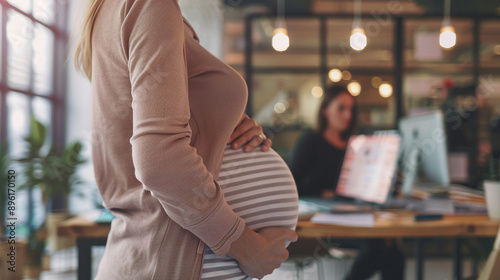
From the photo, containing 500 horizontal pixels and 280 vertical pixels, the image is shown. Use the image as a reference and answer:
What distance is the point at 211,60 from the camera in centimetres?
75

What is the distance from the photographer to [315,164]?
97.7 inches

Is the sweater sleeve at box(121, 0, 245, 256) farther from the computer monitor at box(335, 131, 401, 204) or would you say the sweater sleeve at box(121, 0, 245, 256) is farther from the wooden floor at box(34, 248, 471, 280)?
the computer monitor at box(335, 131, 401, 204)

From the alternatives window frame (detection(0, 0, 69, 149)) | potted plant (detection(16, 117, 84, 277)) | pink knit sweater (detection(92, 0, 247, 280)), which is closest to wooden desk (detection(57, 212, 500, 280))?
potted plant (detection(16, 117, 84, 277))

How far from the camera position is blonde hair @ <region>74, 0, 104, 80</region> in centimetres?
78

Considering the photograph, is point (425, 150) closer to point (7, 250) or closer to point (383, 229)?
point (383, 229)

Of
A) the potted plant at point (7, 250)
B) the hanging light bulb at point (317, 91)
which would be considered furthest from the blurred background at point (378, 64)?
the potted plant at point (7, 250)

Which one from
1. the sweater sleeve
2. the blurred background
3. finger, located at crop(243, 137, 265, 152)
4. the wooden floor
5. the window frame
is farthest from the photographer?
the blurred background

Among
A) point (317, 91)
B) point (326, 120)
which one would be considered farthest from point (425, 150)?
point (317, 91)

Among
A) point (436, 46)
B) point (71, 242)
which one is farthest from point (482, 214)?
point (436, 46)

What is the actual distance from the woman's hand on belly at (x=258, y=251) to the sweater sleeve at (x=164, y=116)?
0.28ft

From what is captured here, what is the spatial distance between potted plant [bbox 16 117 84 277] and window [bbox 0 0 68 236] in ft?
0.25

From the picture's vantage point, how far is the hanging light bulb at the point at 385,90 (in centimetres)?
448

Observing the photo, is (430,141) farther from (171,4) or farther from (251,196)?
(171,4)

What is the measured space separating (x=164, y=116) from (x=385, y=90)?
423cm
